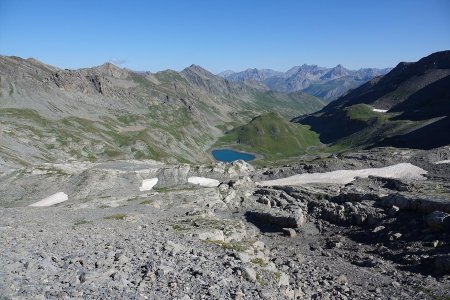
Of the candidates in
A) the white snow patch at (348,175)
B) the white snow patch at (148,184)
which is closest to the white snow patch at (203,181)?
the white snow patch at (148,184)

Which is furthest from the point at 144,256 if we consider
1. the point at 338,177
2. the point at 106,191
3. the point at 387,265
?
the point at 338,177

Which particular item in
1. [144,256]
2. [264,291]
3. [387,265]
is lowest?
[387,265]

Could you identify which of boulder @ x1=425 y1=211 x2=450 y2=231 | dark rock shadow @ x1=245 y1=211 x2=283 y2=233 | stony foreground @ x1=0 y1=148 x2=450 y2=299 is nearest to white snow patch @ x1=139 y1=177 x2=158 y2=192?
stony foreground @ x1=0 y1=148 x2=450 y2=299

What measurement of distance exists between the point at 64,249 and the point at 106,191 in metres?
48.4

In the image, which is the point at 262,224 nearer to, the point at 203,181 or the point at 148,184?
the point at 203,181

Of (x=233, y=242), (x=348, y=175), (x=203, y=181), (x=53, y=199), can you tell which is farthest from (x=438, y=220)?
(x=53, y=199)

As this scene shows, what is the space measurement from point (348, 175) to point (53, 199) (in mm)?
57990

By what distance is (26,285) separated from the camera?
22266mm

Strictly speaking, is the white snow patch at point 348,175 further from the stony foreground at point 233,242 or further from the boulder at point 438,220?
the boulder at point 438,220

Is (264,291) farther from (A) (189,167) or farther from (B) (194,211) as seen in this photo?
(A) (189,167)

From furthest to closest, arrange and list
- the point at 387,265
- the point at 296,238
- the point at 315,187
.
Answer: the point at 315,187 → the point at 296,238 → the point at 387,265

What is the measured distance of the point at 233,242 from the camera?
43375mm

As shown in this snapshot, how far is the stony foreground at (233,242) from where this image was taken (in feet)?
82.0

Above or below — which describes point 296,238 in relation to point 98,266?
below
